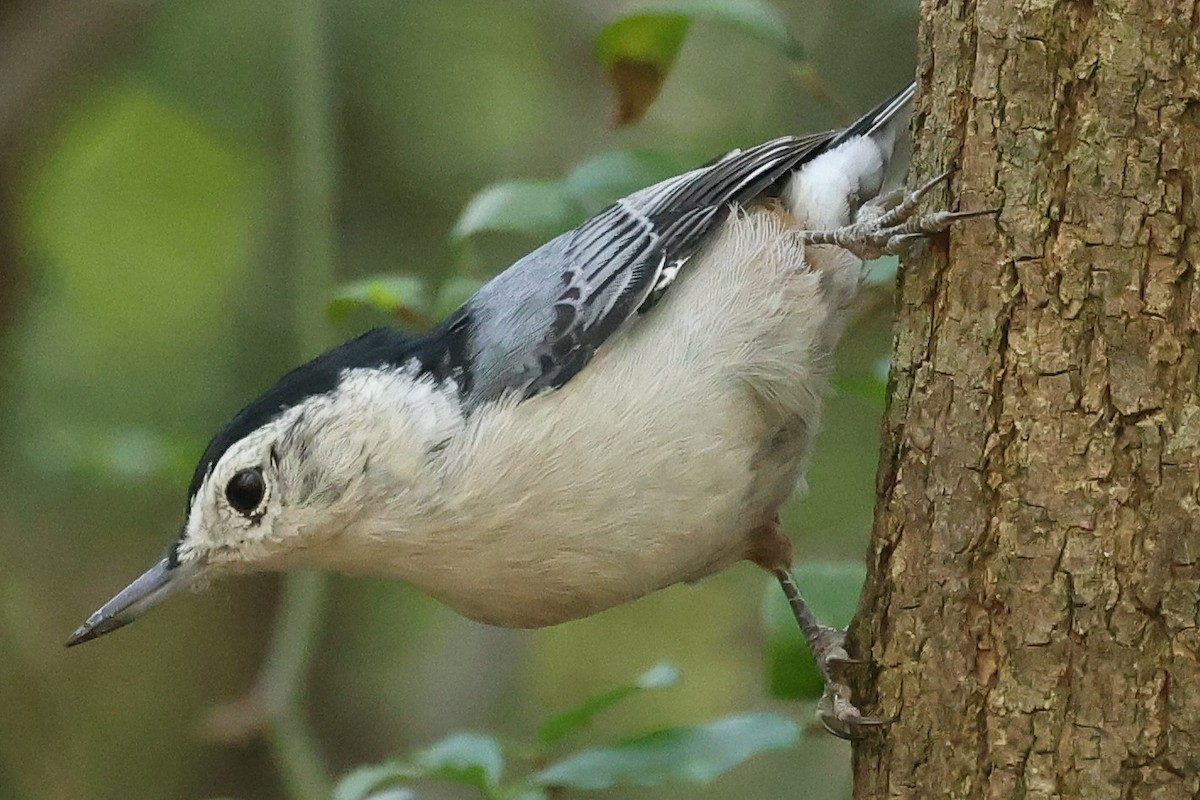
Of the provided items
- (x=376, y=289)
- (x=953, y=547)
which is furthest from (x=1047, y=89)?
(x=376, y=289)

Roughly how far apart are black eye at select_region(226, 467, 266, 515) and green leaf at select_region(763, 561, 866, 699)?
34.7 inches

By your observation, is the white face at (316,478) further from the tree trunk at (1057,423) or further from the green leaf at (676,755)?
the tree trunk at (1057,423)

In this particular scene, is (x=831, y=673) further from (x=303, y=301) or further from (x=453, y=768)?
(x=303, y=301)

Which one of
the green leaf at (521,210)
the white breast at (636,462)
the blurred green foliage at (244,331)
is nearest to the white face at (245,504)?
the white breast at (636,462)

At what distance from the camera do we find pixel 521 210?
2438 mm

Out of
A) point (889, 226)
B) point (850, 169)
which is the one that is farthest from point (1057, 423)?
point (850, 169)

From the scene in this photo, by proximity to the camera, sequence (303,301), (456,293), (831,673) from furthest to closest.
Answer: (303,301) → (456,293) → (831,673)

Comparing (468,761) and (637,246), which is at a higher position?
(637,246)

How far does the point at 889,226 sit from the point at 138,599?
1.43 metres

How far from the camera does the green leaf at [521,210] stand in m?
2.42

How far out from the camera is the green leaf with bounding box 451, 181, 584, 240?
2422 mm

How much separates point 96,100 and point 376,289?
8.28 ft

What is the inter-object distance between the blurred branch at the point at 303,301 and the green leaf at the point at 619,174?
3.87 feet

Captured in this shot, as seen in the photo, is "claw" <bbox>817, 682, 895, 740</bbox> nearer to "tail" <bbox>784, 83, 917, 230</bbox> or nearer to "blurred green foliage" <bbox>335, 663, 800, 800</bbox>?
"blurred green foliage" <bbox>335, 663, 800, 800</bbox>
